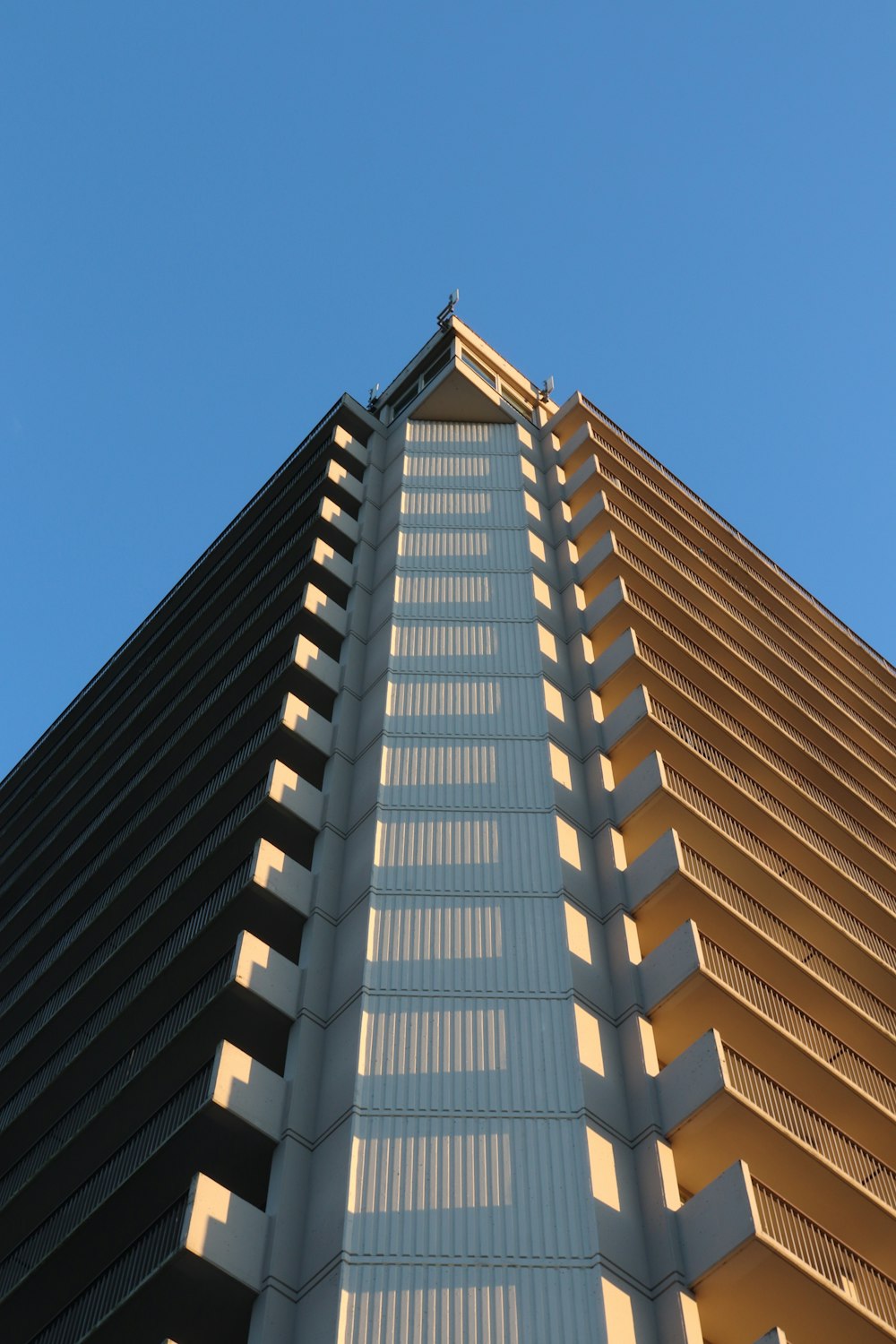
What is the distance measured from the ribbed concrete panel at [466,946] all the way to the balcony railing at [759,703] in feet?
37.6

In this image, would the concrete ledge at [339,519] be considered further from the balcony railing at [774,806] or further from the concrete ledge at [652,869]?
the concrete ledge at [652,869]

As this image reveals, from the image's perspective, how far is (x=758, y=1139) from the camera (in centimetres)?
2161

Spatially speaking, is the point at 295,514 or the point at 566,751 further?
the point at 295,514

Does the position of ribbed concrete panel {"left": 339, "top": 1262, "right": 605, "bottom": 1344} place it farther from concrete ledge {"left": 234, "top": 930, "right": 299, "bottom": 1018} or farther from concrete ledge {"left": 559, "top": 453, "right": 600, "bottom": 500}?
concrete ledge {"left": 559, "top": 453, "right": 600, "bottom": 500}

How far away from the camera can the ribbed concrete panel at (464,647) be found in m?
30.9

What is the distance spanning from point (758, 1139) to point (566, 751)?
954 cm

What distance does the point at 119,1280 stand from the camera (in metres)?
20.6

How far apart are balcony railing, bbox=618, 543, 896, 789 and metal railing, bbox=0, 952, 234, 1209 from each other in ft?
55.2

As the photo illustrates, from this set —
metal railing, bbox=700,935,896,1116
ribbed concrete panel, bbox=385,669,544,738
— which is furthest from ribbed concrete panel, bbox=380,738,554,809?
metal railing, bbox=700,935,896,1116

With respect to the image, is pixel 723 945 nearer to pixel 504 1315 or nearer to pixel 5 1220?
pixel 504 1315

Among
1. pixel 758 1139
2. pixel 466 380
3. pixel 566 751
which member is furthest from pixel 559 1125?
pixel 466 380

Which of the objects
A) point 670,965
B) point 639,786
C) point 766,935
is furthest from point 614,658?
point 670,965

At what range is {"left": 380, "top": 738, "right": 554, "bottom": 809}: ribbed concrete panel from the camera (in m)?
27.0

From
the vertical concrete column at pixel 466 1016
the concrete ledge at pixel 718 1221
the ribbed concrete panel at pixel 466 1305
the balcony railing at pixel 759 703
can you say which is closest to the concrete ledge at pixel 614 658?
the vertical concrete column at pixel 466 1016
